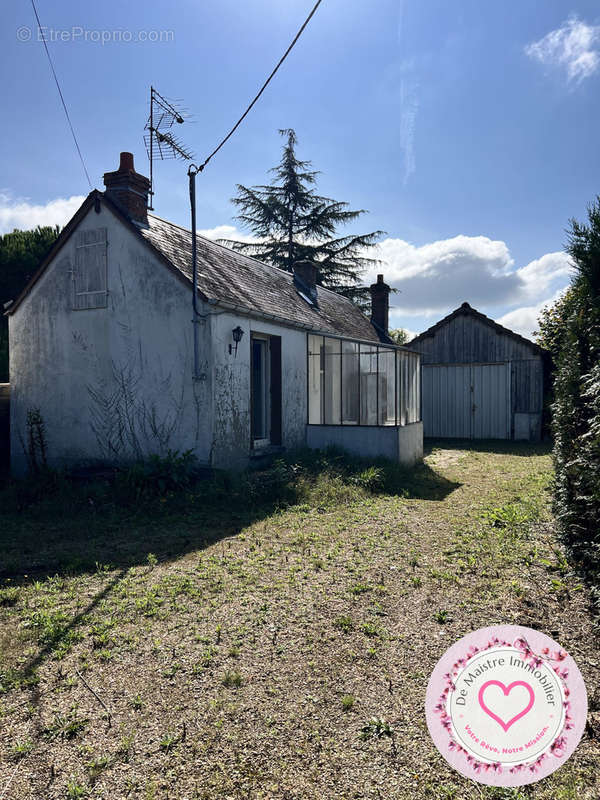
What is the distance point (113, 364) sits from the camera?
10.4 m

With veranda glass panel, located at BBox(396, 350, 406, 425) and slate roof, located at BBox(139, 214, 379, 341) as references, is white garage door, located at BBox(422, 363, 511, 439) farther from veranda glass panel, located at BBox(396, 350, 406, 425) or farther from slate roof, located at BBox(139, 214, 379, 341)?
veranda glass panel, located at BBox(396, 350, 406, 425)

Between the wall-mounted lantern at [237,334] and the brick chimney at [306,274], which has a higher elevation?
the brick chimney at [306,274]

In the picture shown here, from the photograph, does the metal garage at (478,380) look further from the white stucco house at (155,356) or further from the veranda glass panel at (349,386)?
the white stucco house at (155,356)

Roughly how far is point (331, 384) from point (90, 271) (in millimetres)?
5940

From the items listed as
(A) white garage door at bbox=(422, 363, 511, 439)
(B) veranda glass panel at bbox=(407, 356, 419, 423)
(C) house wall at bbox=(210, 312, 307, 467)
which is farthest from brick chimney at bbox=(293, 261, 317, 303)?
(C) house wall at bbox=(210, 312, 307, 467)

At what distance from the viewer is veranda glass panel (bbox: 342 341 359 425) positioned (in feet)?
44.9

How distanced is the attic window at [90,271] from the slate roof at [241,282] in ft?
3.23

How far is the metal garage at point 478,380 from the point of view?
18.0 metres

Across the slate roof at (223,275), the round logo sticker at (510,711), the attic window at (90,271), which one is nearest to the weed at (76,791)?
the round logo sticker at (510,711)

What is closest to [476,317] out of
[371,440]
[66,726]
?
[371,440]

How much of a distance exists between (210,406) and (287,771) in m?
7.16

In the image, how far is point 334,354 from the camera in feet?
43.4

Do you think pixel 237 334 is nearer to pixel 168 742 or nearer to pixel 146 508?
pixel 146 508

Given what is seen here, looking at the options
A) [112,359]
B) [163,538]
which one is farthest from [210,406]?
[163,538]
